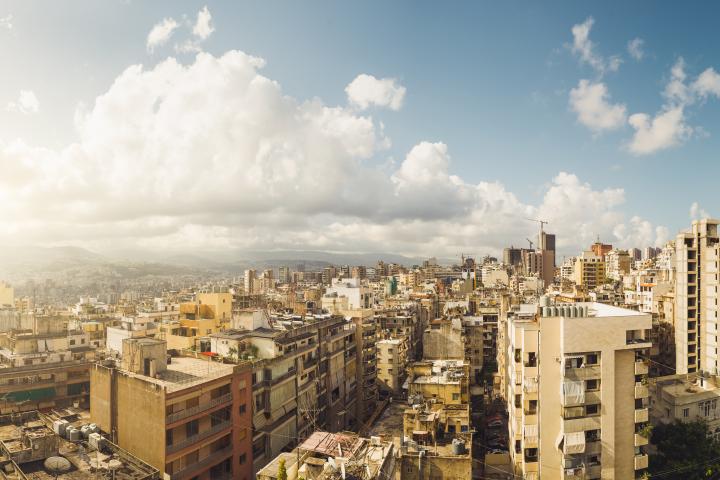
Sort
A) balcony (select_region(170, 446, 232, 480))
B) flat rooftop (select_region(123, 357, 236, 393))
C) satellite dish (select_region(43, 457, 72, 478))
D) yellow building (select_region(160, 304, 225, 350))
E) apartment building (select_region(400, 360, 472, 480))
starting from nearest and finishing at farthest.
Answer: satellite dish (select_region(43, 457, 72, 478))
apartment building (select_region(400, 360, 472, 480))
balcony (select_region(170, 446, 232, 480))
flat rooftop (select_region(123, 357, 236, 393))
yellow building (select_region(160, 304, 225, 350))

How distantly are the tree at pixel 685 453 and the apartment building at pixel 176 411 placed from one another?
100 feet

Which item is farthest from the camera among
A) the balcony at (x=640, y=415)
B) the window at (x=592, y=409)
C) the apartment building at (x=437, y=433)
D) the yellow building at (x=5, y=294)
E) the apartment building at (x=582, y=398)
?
the yellow building at (x=5, y=294)

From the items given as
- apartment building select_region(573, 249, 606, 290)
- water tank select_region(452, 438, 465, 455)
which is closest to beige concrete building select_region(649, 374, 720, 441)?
water tank select_region(452, 438, 465, 455)

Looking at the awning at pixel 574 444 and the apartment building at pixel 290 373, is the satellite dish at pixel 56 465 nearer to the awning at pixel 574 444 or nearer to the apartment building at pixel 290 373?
the apartment building at pixel 290 373

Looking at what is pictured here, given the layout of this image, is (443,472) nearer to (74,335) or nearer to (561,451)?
(561,451)

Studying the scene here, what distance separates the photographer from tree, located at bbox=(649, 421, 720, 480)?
33.7m

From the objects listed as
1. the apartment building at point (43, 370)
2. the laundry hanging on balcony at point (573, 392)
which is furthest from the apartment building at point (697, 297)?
the apartment building at point (43, 370)

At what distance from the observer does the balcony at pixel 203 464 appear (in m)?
28.4

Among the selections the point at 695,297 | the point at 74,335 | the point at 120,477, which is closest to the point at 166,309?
the point at 74,335

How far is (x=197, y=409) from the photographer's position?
96.7ft

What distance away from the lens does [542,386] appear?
30609mm

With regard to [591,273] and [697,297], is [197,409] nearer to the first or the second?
[697,297]

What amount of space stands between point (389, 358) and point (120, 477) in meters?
39.7

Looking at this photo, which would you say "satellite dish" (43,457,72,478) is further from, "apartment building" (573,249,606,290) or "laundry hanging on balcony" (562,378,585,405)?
"apartment building" (573,249,606,290)
